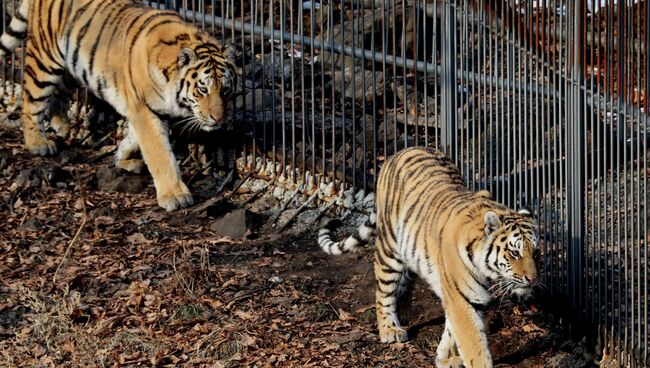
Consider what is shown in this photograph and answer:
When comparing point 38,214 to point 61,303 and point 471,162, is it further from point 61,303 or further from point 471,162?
point 471,162

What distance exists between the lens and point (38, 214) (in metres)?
9.13

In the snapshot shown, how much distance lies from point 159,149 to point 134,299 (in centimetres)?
174

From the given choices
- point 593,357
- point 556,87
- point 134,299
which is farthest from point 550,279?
point 134,299

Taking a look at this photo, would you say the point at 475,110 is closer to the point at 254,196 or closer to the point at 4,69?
the point at 254,196

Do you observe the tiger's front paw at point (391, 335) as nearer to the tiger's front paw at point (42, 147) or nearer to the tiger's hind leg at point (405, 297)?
the tiger's hind leg at point (405, 297)

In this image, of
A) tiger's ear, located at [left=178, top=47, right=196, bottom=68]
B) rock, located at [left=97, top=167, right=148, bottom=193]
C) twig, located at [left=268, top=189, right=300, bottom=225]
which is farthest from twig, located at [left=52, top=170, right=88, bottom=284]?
twig, located at [left=268, top=189, right=300, bottom=225]

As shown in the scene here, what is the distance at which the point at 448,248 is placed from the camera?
6.99 m

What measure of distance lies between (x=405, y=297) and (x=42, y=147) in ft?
11.6

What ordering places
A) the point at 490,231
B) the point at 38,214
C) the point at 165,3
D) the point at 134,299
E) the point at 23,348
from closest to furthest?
the point at 490,231
the point at 23,348
the point at 134,299
the point at 38,214
the point at 165,3

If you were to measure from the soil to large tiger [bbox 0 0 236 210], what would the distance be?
0.49m

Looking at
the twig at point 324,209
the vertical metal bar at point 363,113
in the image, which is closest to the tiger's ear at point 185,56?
the vertical metal bar at point 363,113

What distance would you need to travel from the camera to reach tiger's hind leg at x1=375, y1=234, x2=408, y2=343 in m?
7.54

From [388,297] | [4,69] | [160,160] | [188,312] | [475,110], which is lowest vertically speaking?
[188,312]

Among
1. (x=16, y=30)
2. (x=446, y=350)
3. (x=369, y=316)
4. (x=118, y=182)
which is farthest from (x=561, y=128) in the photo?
(x=16, y=30)
